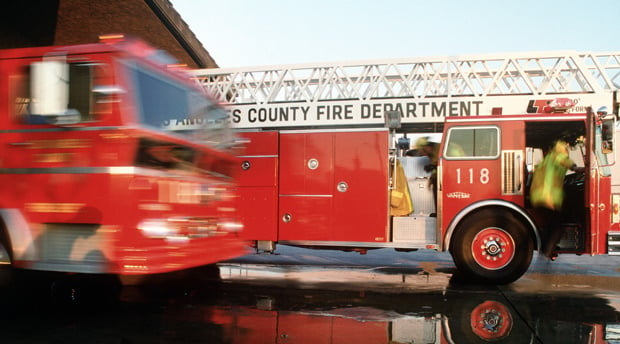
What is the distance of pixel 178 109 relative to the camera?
5.66 meters

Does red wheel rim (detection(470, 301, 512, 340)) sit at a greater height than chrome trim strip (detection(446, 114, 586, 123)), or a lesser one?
lesser

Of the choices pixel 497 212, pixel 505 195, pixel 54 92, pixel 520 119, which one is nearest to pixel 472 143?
pixel 520 119

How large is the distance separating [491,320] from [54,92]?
183 inches

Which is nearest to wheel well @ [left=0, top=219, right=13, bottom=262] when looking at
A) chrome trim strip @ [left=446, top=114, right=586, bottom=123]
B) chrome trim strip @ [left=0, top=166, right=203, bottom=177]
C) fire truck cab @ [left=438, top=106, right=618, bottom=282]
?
chrome trim strip @ [left=0, top=166, right=203, bottom=177]

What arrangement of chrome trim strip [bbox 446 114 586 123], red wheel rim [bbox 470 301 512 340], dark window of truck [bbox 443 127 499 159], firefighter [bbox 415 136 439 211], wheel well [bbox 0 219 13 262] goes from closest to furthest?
red wheel rim [bbox 470 301 512 340], wheel well [bbox 0 219 13 262], chrome trim strip [bbox 446 114 586 123], dark window of truck [bbox 443 127 499 159], firefighter [bbox 415 136 439 211]

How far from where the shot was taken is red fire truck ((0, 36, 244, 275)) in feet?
16.1

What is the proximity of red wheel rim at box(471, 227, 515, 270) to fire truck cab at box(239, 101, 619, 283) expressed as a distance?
0.01 meters

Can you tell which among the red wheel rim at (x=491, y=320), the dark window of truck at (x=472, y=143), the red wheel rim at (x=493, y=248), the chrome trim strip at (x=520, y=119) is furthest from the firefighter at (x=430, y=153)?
the red wheel rim at (x=491, y=320)

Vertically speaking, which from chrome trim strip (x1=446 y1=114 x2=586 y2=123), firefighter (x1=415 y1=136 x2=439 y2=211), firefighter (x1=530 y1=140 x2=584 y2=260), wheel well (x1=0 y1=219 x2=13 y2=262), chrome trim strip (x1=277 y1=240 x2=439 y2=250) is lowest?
chrome trim strip (x1=277 y1=240 x2=439 y2=250)

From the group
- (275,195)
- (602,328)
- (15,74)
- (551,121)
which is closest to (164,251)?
(15,74)

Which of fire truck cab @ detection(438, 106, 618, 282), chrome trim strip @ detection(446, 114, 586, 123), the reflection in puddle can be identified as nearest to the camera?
the reflection in puddle

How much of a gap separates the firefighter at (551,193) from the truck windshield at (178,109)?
4.16 meters

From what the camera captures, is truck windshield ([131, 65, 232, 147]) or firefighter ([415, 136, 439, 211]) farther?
firefighter ([415, 136, 439, 211])

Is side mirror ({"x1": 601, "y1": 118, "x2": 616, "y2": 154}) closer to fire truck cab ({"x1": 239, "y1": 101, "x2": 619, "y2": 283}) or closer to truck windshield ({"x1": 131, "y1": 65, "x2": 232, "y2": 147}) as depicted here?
fire truck cab ({"x1": 239, "y1": 101, "x2": 619, "y2": 283})
